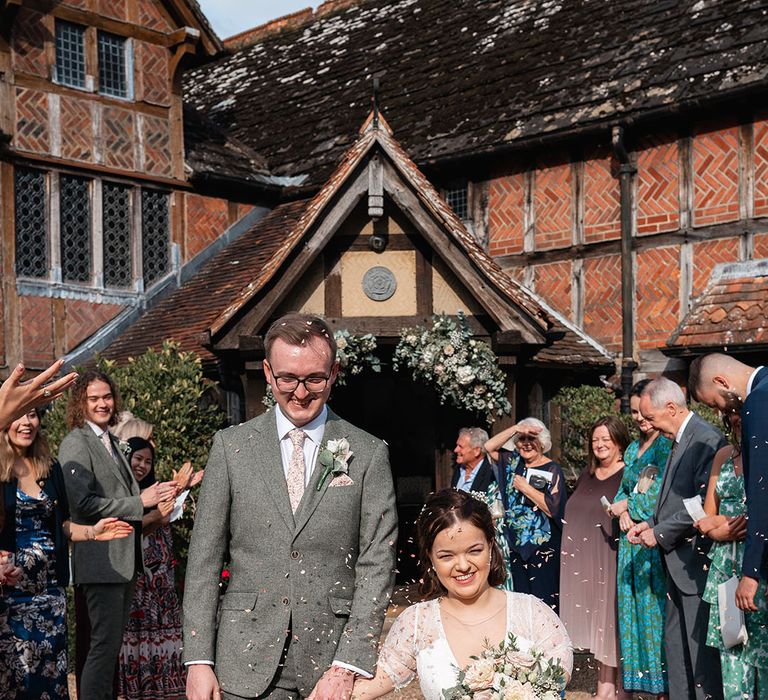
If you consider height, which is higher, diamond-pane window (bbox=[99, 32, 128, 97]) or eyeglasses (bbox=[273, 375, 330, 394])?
diamond-pane window (bbox=[99, 32, 128, 97])

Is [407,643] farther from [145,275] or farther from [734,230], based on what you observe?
[145,275]

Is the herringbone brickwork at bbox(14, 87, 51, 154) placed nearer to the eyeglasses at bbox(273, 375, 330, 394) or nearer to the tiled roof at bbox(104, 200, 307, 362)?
the tiled roof at bbox(104, 200, 307, 362)

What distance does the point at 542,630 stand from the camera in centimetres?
366

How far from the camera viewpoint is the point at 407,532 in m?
13.2

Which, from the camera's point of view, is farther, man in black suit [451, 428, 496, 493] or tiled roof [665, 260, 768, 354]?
tiled roof [665, 260, 768, 354]

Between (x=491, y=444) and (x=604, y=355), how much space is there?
529 centimetres

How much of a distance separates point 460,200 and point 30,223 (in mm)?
6105

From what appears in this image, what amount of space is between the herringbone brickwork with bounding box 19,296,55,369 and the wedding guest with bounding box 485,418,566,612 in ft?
25.7

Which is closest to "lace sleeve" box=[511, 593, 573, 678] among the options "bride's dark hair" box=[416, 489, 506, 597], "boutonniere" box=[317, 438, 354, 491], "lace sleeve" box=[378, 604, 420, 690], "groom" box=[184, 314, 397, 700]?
"bride's dark hair" box=[416, 489, 506, 597]

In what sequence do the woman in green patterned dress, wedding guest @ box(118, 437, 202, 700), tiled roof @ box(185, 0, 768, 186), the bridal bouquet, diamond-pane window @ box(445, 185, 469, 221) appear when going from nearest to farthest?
Result: the bridal bouquet, the woman in green patterned dress, wedding guest @ box(118, 437, 202, 700), tiled roof @ box(185, 0, 768, 186), diamond-pane window @ box(445, 185, 469, 221)

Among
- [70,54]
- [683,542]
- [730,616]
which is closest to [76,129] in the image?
[70,54]

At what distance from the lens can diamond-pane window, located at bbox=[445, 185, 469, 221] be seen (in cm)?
1563

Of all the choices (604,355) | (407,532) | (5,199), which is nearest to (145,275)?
(5,199)

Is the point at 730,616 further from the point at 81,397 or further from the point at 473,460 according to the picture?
the point at 81,397
